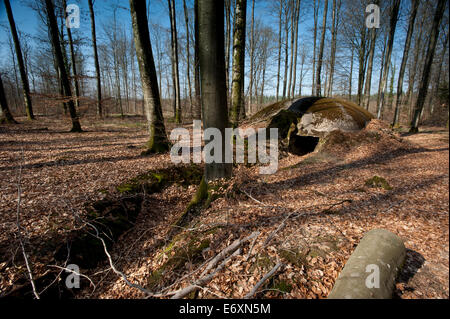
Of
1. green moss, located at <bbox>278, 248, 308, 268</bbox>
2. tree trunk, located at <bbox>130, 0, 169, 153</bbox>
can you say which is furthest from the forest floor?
tree trunk, located at <bbox>130, 0, 169, 153</bbox>

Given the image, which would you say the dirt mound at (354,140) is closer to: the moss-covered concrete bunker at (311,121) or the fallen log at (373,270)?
the moss-covered concrete bunker at (311,121)

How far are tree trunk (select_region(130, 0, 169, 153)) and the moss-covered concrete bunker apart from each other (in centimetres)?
372

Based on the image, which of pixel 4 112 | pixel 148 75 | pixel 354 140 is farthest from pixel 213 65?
pixel 4 112

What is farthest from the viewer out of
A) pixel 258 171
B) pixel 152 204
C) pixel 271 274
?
pixel 258 171

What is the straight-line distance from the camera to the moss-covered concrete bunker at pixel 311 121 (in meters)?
8.23

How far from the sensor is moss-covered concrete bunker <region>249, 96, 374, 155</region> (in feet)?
27.0

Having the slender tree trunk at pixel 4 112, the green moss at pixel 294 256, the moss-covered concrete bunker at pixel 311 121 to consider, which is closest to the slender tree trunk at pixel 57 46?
the slender tree trunk at pixel 4 112

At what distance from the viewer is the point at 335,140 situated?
7719 millimetres

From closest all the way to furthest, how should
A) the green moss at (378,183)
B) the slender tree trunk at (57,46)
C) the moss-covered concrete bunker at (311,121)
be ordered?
the green moss at (378,183) → the moss-covered concrete bunker at (311,121) → the slender tree trunk at (57,46)

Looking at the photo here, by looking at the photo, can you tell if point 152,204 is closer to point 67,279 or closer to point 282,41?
point 67,279

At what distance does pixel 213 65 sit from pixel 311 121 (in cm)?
622

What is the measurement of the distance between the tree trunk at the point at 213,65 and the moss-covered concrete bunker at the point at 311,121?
429 centimetres
